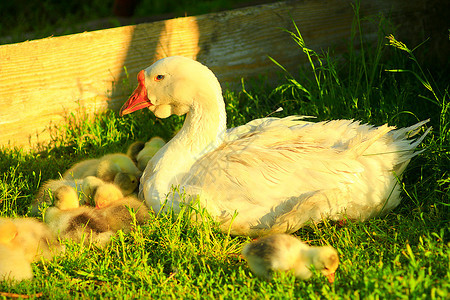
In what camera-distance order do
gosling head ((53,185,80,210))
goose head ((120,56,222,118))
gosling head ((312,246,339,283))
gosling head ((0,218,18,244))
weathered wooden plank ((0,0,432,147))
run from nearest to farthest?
gosling head ((312,246,339,283))
gosling head ((0,218,18,244))
gosling head ((53,185,80,210))
goose head ((120,56,222,118))
weathered wooden plank ((0,0,432,147))

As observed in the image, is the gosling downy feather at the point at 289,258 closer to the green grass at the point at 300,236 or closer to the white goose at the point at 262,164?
the green grass at the point at 300,236

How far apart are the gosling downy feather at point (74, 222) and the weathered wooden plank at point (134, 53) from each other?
1.92 metres

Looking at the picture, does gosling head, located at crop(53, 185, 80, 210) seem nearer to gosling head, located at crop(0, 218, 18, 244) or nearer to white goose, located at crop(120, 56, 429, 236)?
gosling head, located at crop(0, 218, 18, 244)

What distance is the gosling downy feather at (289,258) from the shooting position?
3520 mm

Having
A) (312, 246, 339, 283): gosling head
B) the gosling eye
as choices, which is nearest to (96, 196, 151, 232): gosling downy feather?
the gosling eye

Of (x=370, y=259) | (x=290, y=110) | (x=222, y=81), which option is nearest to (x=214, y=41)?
(x=222, y=81)

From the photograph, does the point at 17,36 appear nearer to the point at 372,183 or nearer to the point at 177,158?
the point at 177,158


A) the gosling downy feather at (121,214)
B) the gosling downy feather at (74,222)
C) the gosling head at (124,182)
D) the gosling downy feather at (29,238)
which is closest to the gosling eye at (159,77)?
the gosling head at (124,182)

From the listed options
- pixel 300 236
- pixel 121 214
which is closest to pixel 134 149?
pixel 121 214

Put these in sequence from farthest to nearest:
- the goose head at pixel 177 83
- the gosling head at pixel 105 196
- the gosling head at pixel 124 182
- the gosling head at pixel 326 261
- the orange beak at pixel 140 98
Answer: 1. the gosling head at pixel 124 182
2. the orange beak at pixel 140 98
3. the goose head at pixel 177 83
4. the gosling head at pixel 105 196
5. the gosling head at pixel 326 261

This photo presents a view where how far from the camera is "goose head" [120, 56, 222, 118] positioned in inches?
180

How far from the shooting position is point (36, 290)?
Result: 12.2 feet

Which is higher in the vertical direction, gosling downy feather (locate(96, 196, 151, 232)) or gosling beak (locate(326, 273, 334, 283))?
gosling beak (locate(326, 273, 334, 283))

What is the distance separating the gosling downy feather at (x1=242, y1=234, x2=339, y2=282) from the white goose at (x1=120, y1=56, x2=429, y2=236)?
1.84ft
